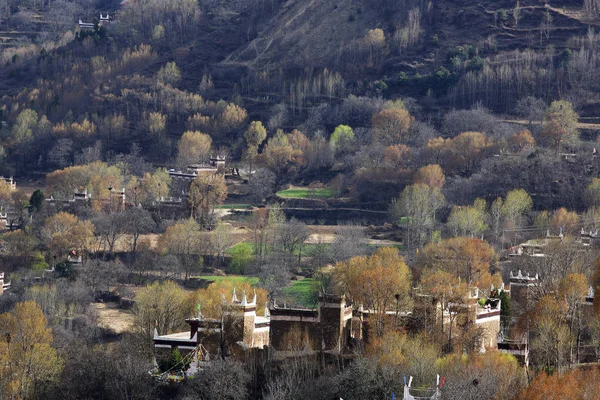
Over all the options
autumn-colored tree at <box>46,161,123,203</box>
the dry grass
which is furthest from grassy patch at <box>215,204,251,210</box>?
the dry grass

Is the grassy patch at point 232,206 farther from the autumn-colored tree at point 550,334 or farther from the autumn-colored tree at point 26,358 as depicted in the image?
the autumn-colored tree at point 550,334

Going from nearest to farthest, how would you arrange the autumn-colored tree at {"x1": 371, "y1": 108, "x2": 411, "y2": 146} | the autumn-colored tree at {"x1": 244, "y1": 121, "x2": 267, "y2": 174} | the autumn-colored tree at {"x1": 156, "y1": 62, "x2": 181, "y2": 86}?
the autumn-colored tree at {"x1": 371, "y1": 108, "x2": 411, "y2": 146}
the autumn-colored tree at {"x1": 244, "y1": 121, "x2": 267, "y2": 174}
the autumn-colored tree at {"x1": 156, "y1": 62, "x2": 181, "y2": 86}

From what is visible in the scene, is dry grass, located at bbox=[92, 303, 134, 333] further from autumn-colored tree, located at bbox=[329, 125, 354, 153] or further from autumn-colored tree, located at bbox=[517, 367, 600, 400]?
autumn-colored tree, located at bbox=[329, 125, 354, 153]

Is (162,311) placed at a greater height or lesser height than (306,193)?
greater

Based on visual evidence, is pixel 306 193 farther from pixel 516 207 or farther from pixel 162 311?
pixel 162 311

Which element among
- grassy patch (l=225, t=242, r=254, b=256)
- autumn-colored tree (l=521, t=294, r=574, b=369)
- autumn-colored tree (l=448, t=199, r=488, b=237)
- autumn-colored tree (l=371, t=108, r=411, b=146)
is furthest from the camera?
autumn-colored tree (l=371, t=108, r=411, b=146)

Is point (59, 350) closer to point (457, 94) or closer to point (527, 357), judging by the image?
point (527, 357)

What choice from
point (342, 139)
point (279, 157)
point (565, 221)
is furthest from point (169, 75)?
point (565, 221)
